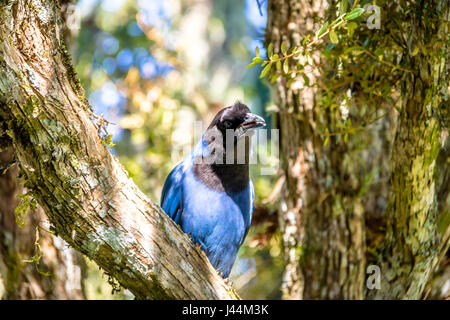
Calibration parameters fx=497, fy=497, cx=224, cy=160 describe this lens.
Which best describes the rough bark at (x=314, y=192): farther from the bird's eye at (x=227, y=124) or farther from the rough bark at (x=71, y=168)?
the rough bark at (x=71, y=168)

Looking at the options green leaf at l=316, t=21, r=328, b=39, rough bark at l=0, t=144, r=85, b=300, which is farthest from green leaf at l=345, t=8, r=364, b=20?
rough bark at l=0, t=144, r=85, b=300

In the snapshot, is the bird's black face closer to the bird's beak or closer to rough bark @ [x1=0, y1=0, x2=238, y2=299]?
Answer: the bird's beak

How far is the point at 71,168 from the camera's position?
89.6 inches

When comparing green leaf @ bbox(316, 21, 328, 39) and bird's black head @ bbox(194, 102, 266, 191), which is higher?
green leaf @ bbox(316, 21, 328, 39)

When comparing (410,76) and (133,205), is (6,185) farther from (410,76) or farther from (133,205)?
(410,76)

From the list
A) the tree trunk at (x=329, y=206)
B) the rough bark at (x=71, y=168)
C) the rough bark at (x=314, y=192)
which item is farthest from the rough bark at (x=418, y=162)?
the rough bark at (x=71, y=168)

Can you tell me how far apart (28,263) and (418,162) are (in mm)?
3063

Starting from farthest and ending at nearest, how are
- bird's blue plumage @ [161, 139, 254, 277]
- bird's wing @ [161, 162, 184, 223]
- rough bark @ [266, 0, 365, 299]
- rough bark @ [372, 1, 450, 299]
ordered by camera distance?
rough bark @ [266, 0, 365, 299]
bird's wing @ [161, 162, 184, 223]
bird's blue plumage @ [161, 139, 254, 277]
rough bark @ [372, 1, 450, 299]

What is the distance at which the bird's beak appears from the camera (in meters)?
3.54

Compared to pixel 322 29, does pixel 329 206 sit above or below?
below

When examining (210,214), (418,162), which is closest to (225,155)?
(210,214)

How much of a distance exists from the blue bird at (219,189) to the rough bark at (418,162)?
1.02 m

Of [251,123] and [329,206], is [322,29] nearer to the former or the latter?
[251,123]

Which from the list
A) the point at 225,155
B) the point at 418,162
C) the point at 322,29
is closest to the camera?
the point at 322,29
